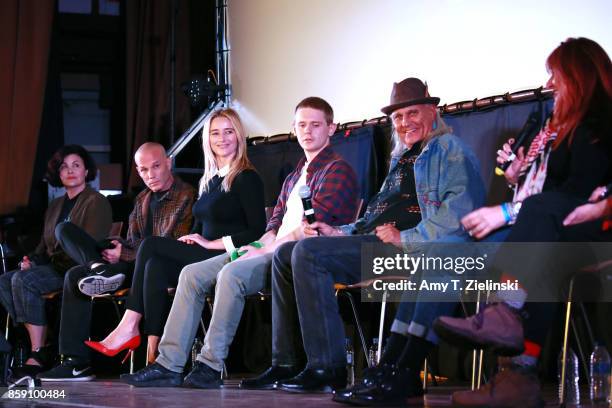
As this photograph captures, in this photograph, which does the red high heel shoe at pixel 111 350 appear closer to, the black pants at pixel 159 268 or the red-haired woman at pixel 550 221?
the black pants at pixel 159 268

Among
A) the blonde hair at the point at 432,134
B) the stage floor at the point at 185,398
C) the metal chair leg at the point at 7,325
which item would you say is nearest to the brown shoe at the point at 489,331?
Answer: the stage floor at the point at 185,398

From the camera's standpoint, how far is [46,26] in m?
5.74

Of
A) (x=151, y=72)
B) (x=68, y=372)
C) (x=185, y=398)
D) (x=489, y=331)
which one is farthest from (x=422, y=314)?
(x=151, y=72)

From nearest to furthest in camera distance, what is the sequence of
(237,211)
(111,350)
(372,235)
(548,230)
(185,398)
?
(548,230) → (185,398) → (372,235) → (111,350) → (237,211)

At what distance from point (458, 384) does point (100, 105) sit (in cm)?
368

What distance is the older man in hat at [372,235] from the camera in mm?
2979

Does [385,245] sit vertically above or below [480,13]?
below

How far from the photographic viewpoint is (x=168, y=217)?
445cm

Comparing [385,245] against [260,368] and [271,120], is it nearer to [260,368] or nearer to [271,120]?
[260,368]

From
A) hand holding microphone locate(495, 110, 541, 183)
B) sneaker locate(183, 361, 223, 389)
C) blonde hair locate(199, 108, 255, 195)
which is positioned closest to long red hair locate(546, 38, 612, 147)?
hand holding microphone locate(495, 110, 541, 183)

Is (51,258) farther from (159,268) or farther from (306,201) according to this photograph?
(306,201)

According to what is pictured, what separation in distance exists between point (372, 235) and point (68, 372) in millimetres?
1868

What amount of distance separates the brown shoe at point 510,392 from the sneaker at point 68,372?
8.12 feet

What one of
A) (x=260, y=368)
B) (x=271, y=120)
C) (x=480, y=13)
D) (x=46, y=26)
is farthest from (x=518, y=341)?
(x=46, y=26)
